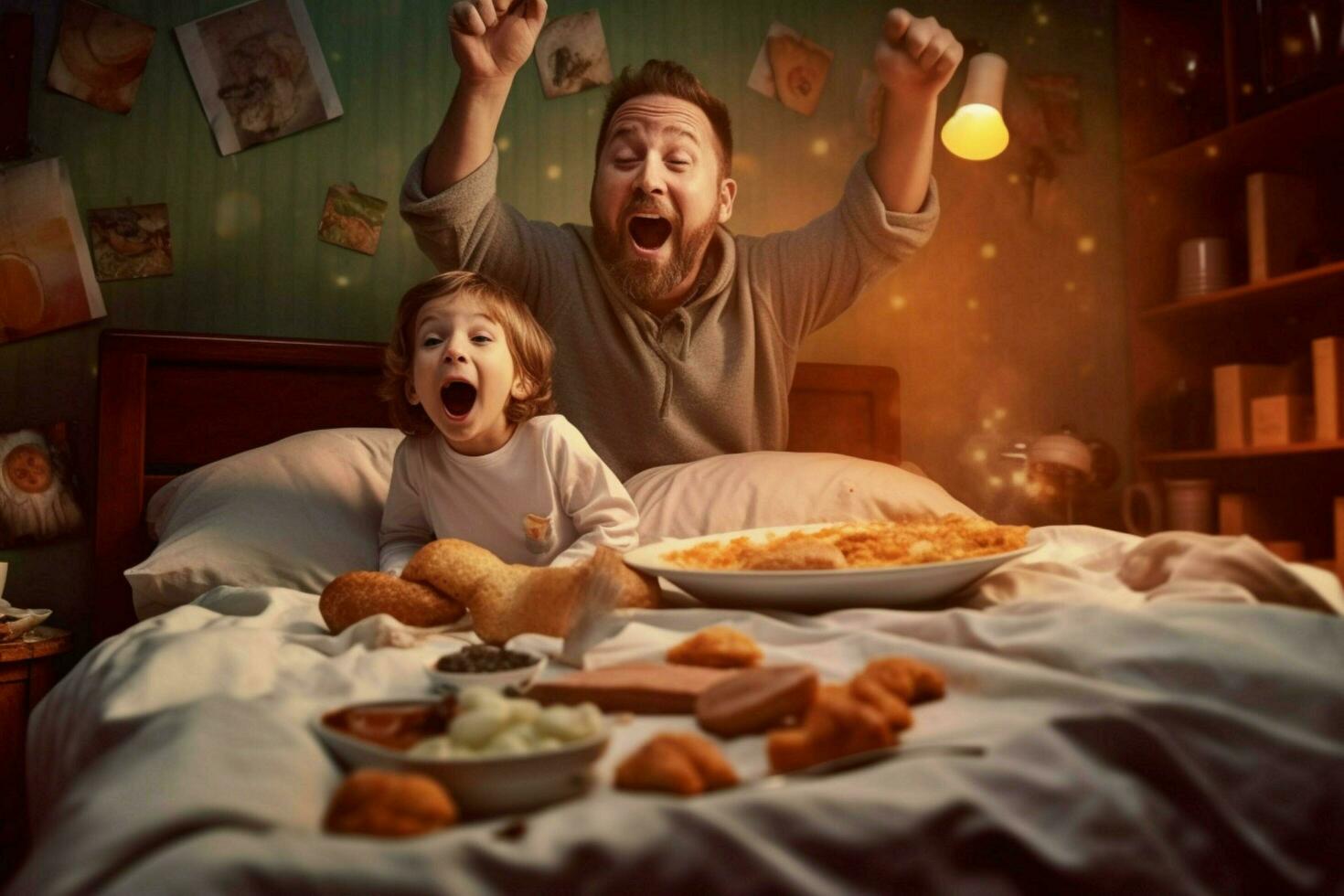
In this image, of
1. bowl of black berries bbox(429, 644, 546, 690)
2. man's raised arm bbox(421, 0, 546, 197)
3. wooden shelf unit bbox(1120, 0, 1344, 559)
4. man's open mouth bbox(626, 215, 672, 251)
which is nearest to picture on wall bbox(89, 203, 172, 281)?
man's raised arm bbox(421, 0, 546, 197)

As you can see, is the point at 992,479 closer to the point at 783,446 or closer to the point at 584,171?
the point at 783,446

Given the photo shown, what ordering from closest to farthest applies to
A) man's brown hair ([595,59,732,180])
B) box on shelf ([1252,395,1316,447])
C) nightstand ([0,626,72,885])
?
nightstand ([0,626,72,885]) → man's brown hair ([595,59,732,180]) → box on shelf ([1252,395,1316,447])

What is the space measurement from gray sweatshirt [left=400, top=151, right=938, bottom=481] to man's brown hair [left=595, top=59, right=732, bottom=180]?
0.16 metres

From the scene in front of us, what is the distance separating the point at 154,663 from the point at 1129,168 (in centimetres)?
278

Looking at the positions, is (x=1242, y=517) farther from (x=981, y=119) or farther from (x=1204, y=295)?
(x=981, y=119)

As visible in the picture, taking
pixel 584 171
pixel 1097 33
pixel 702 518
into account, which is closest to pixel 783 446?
pixel 702 518

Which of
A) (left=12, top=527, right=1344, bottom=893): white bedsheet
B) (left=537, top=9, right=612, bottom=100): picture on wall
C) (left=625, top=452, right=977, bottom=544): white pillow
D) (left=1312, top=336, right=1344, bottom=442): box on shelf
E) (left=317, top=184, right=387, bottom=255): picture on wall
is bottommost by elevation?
(left=12, top=527, right=1344, bottom=893): white bedsheet

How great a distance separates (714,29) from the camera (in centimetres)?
236

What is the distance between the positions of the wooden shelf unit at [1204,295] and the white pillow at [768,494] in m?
1.41

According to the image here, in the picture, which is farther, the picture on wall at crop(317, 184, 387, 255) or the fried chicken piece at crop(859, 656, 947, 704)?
the picture on wall at crop(317, 184, 387, 255)

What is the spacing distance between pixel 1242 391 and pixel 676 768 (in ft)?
8.10

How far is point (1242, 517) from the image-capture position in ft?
8.03

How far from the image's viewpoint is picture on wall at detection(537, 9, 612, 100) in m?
2.20

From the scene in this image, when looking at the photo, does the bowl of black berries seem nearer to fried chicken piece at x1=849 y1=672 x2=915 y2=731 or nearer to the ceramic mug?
fried chicken piece at x1=849 y1=672 x2=915 y2=731
